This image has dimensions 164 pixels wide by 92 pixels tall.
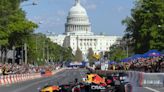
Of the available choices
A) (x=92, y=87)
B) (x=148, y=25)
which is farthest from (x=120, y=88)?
(x=148, y=25)

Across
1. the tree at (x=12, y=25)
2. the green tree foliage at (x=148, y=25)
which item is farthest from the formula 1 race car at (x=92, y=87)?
the green tree foliage at (x=148, y=25)

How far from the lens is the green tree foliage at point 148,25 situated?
95562 mm

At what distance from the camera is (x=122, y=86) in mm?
21359

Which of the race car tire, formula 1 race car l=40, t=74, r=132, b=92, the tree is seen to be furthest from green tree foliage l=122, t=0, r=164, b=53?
the race car tire

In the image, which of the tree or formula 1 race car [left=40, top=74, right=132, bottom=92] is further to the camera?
the tree

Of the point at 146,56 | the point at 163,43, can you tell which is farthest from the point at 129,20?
the point at 146,56

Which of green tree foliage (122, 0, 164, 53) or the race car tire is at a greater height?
green tree foliage (122, 0, 164, 53)

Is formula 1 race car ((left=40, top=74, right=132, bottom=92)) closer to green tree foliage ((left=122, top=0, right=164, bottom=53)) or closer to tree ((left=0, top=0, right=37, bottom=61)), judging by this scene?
tree ((left=0, top=0, right=37, bottom=61))

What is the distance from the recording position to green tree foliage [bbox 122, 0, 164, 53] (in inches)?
3762

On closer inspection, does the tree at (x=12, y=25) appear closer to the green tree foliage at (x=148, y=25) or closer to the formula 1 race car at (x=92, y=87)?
the green tree foliage at (x=148, y=25)

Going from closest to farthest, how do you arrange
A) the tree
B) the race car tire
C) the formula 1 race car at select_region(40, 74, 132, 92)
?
the formula 1 race car at select_region(40, 74, 132, 92), the race car tire, the tree

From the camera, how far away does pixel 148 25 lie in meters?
99.8

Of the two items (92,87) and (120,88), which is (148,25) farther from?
(92,87)

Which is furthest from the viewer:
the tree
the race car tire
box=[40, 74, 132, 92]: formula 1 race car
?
the tree
